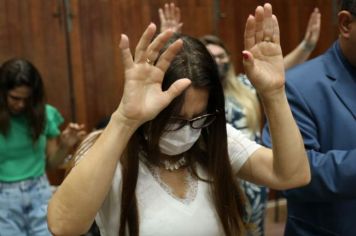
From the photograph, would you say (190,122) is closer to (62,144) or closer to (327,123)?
(327,123)

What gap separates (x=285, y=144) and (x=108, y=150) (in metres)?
0.47

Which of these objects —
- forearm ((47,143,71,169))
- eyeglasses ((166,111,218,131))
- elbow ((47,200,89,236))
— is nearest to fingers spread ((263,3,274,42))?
eyeglasses ((166,111,218,131))

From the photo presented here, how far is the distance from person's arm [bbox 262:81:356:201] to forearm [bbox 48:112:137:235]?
60 cm

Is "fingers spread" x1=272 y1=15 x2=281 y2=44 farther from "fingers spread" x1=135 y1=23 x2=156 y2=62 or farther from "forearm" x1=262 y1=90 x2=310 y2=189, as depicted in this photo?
"fingers spread" x1=135 y1=23 x2=156 y2=62

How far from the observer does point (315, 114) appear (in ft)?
4.91

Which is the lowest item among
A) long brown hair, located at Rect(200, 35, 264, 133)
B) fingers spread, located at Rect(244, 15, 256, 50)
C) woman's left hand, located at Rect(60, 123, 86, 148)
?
woman's left hand, located at Rect(60, 123, 86, 148)

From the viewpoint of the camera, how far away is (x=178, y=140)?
1292mm

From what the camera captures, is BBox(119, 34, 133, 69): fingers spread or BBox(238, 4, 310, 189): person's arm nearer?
BBox(119, 34, 133, 69): fingers spread

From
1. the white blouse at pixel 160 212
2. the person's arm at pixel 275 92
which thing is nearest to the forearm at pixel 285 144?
the person's arm at pixel 275 92

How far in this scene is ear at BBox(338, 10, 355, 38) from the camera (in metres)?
1.46

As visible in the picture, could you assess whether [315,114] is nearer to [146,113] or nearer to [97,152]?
[146,113]

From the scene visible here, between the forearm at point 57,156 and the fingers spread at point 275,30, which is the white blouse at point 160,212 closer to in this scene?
the fingers spread at point 275,30

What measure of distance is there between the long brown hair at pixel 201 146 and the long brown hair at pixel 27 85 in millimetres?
1454

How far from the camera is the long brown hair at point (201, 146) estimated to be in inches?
48.6
